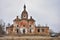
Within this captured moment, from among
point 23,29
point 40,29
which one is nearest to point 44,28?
point 40,29

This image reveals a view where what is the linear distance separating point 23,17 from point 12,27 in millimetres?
1110

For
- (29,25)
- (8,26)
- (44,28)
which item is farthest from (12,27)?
(44,28)

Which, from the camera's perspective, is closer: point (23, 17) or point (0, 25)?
point (0, 25)

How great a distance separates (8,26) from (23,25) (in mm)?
1077

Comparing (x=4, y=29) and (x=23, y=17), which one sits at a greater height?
(x=23, y=17)

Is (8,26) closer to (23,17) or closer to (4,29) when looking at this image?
(4,29)

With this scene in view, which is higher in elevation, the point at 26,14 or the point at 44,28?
the point at 26,14

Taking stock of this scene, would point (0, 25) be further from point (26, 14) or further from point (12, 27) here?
point (26, 14)

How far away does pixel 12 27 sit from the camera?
13.8 meters

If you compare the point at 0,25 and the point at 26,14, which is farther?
the point at 26,14

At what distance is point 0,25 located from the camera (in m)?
13.1

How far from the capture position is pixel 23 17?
14.1 metres

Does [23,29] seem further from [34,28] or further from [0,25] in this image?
[0,25]

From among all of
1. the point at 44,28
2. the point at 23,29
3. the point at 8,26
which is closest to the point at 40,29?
the point at 44,28
